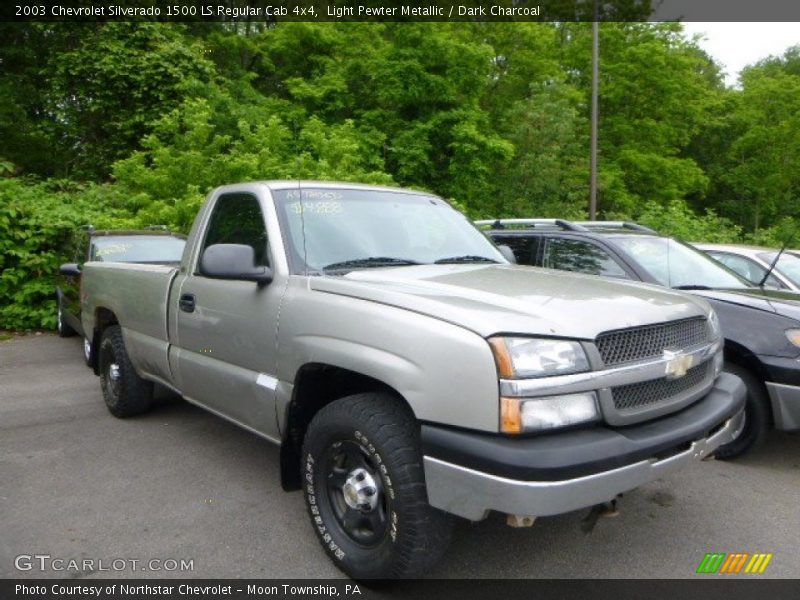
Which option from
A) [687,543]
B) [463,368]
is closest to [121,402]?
[463,368]

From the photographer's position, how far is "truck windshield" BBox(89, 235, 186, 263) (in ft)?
26.3

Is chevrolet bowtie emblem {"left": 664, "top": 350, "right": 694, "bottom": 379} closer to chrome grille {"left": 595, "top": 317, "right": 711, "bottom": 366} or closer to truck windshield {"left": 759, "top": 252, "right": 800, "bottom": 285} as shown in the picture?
chrome grille {"left": 595, "top": 317, "right": 711, "bottom": 366}

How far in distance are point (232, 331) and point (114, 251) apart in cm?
550

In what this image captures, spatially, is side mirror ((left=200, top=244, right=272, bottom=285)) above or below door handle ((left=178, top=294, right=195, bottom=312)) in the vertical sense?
above

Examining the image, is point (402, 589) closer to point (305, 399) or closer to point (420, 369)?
A: point (305, 399)

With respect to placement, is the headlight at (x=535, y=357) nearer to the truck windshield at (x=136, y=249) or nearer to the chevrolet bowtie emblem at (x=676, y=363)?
the chevrolet bowtie emblem at (x=676, y=363)

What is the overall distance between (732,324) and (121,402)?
4.89 meters

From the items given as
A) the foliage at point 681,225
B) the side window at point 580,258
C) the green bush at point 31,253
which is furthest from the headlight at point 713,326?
the foliage at point 681,225

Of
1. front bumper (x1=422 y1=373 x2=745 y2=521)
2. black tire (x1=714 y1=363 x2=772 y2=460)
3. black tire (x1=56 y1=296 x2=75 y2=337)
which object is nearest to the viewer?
front bumper (x1=422 y1=373 x2=745 y2=521)

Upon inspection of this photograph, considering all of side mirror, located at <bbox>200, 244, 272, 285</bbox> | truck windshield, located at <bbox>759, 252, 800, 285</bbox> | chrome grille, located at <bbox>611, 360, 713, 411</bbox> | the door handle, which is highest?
side mirror, located at <bbox>200, 244, 272, 285</bbox>

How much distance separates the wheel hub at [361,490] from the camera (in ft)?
8.82

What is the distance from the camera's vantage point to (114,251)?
812cm
